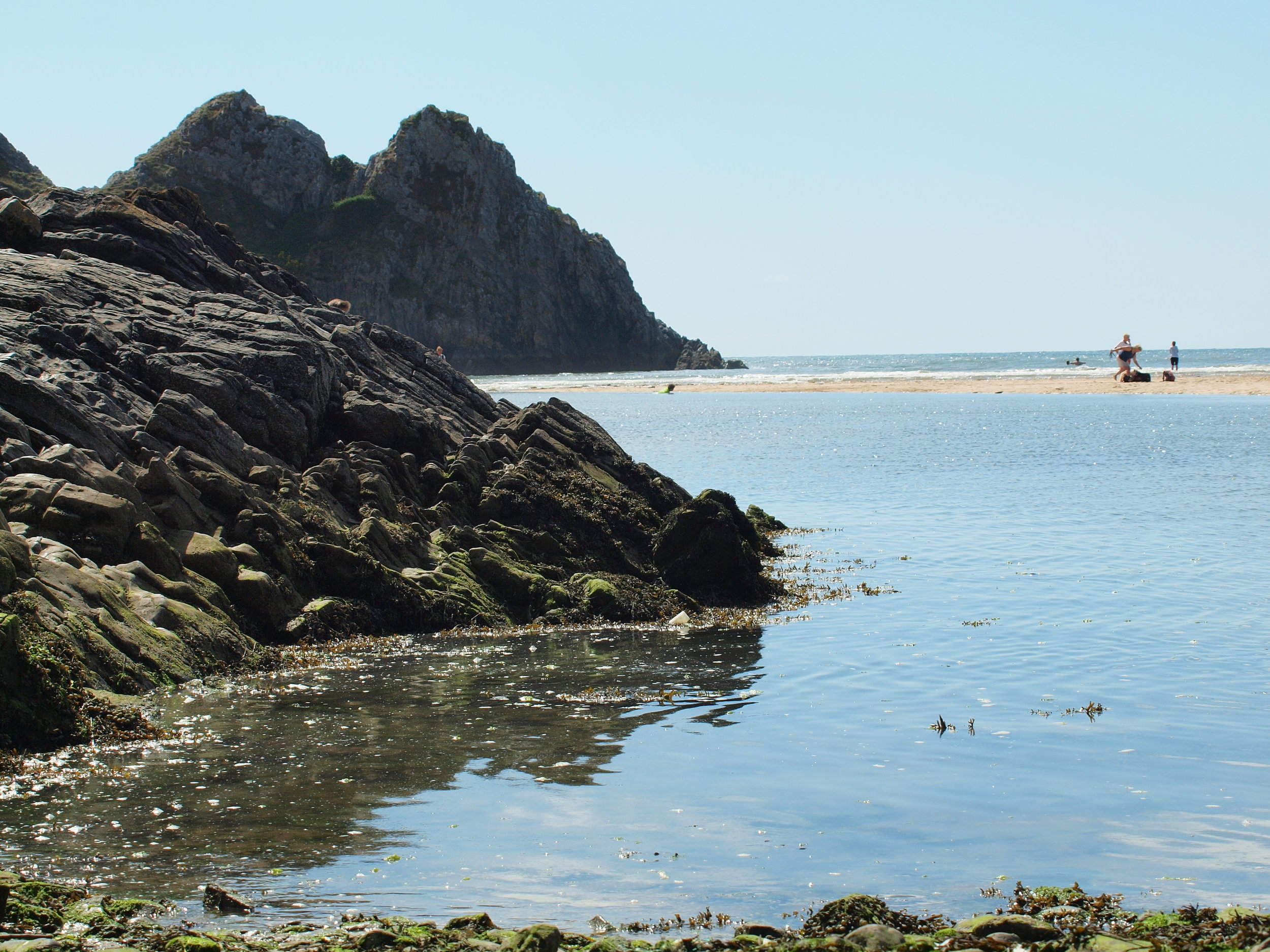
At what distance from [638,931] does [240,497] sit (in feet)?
45.9

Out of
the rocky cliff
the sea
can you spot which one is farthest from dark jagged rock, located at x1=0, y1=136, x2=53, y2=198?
the rocky cliff

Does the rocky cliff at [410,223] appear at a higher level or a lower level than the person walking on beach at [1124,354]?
higher

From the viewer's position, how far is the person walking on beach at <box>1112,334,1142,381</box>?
291 feet

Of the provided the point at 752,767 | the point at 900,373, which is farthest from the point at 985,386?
the point at 752,767

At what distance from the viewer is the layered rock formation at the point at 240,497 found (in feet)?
48.2

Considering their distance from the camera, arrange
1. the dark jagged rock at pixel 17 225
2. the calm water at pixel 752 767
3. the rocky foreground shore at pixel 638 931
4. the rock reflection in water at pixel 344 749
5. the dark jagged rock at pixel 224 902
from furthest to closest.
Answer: the dark jagged rock at pixel 17 225 < the rock reflection in water at pixel 344 749 < the calm water at pixel 752 767 < the dark jagged rock at pixel 224 902 < the rocky foreground shore at pixel 638 931

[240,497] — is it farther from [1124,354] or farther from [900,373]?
[900,373]

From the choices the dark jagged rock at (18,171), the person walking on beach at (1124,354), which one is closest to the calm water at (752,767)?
the person walking on beach at (1124,354)

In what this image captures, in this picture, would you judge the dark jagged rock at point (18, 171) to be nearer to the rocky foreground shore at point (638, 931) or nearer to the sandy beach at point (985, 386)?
the sandy beach at point (985, 386)

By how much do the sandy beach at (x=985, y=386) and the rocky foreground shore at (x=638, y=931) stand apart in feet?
307

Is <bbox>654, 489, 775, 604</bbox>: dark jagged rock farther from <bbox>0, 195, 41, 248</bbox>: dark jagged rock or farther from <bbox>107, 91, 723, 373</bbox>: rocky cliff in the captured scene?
<bbox>107, 91, 723, 373</bbox>: rocky cliff

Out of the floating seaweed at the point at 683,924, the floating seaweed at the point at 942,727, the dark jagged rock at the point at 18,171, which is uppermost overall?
the dark jagged rock at the point at 18,171

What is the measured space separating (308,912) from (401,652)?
1022 cm

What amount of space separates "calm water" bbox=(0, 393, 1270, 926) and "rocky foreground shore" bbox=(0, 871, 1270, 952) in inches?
14.3
